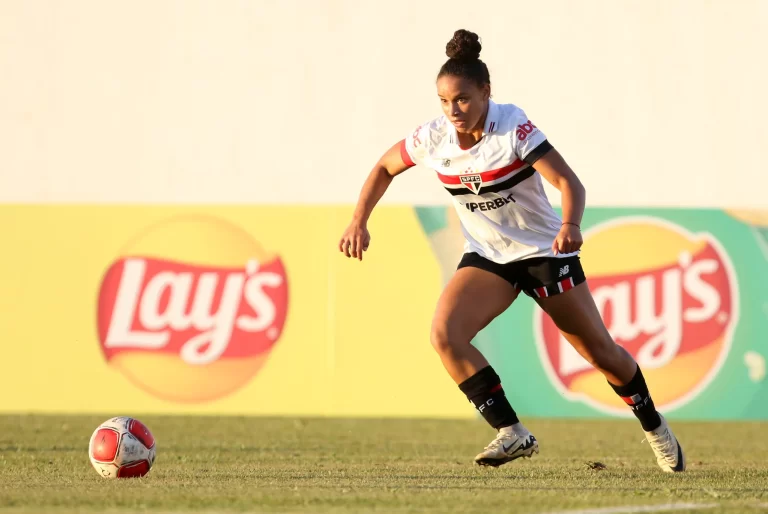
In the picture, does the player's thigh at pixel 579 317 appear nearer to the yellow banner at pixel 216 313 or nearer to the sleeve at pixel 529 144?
the sleeve at pixel 529 144

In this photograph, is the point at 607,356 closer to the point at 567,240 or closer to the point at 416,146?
the point at 567,240

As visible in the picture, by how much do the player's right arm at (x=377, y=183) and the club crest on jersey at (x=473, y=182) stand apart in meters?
0.29

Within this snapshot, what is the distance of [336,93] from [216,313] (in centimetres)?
533

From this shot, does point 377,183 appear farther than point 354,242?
Yes

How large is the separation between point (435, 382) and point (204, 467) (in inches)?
169

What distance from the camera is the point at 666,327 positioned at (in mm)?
11180

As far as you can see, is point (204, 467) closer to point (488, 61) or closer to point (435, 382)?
point (435, 382)

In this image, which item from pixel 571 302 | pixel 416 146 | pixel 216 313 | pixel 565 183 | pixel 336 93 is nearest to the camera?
pixel 565 183

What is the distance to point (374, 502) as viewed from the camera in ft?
17.5

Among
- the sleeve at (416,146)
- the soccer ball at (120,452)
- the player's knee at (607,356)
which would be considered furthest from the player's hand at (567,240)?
the soccer ball at (120,452)

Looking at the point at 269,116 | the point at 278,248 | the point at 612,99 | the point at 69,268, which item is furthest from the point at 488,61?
the point at 69,268

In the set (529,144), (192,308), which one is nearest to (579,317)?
(529,144)

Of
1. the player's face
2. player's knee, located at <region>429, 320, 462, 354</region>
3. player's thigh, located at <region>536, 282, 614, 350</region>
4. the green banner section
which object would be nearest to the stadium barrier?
the green banner section

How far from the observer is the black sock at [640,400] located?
6.93 meters
